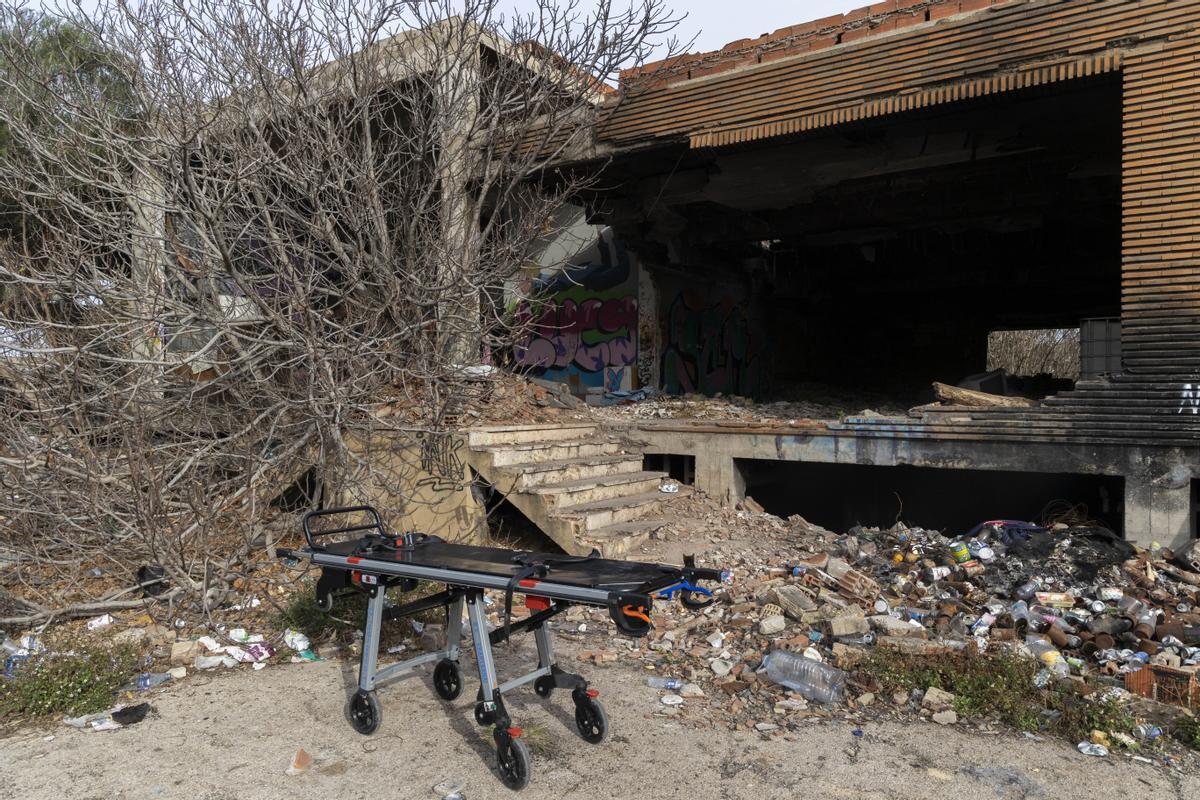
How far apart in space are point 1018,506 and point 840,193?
5.59 metres

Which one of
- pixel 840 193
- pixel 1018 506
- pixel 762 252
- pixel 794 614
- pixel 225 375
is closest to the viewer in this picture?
pixel 794 614

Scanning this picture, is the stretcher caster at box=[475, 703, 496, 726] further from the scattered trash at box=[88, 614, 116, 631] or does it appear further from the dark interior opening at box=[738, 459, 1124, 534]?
the dark interior opening at box=[738, 459, 1124, 534]

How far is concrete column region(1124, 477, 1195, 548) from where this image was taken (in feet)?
21.0

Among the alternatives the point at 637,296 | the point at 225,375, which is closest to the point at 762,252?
the point at 637,296

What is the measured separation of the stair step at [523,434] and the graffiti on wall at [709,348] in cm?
476

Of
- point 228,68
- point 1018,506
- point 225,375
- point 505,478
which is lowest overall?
point 1018,506

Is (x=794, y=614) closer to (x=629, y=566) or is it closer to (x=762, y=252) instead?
(x=629, y=566)

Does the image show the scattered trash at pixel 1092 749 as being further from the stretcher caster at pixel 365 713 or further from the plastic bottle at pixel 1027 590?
the stretcher caster at pixel 365 713

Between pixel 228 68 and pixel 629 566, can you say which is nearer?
pixel 629 566

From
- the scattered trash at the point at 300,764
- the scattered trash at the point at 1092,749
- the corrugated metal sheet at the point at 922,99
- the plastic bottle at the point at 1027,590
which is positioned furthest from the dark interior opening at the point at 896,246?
A: the scattered trash at the point at 300,764

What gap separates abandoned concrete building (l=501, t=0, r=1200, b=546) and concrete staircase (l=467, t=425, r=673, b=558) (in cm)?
75

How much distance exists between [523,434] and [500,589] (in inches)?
220

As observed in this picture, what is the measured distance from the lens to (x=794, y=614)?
18.1 feet

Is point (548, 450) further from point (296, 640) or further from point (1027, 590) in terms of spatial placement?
point (1027, 590)
